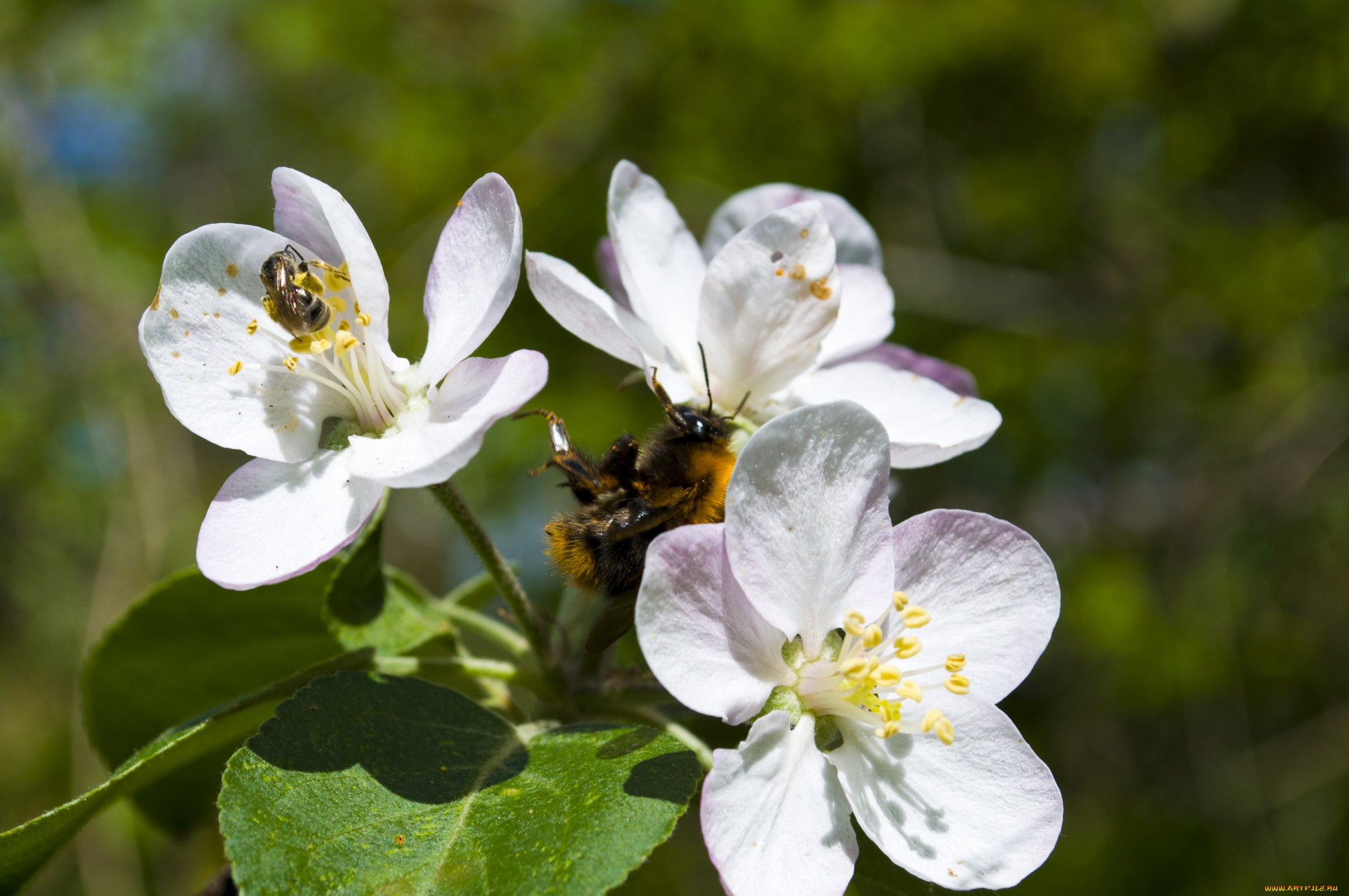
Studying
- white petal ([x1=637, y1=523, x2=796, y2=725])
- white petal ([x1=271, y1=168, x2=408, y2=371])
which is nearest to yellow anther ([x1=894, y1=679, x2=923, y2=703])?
white petal ([x1=637, y1=523, x2=796, y2=725])

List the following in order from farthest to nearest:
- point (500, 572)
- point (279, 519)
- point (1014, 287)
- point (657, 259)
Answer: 1. point (1014, 287)
2. point (657, 259)
3. point (500, 572)
4. point (279, 519)

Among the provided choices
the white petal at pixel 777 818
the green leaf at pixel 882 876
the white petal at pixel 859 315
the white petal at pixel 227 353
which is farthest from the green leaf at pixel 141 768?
the white petal at pixel 859 315

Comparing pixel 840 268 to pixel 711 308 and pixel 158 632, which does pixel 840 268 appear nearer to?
pixel 711 308

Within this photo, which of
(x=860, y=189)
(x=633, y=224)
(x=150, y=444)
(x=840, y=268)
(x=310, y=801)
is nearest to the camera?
(x=310, y=801)

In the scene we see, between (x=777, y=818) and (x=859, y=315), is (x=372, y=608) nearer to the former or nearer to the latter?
(x=777, y=818)

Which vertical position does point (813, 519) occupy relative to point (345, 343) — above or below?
below

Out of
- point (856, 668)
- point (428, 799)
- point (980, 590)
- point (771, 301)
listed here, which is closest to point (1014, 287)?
point (771, 301)

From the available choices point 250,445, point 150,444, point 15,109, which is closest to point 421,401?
point 250,445
